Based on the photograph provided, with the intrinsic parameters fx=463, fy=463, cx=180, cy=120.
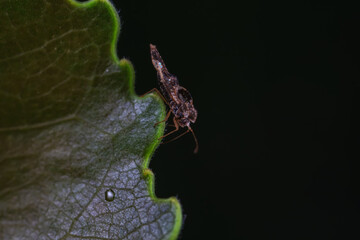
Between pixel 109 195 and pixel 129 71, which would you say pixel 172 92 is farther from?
pixel 109 195

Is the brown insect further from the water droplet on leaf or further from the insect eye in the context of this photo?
the water droplet on leaf

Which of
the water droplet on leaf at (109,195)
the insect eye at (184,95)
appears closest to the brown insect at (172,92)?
the insect eye at (184,95)

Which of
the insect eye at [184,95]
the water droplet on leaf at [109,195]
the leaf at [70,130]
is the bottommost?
the water droplet on leaf at [109,195]

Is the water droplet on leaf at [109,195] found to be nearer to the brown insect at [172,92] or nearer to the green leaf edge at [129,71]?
the green leaf edge at [129,71]

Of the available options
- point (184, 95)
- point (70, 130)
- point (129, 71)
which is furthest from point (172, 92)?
point (70, 130)

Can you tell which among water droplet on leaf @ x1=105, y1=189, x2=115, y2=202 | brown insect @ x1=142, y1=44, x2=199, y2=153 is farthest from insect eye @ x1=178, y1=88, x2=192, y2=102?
water droplet on leaf @ x1=105, y1=189, x2=115, y2=202

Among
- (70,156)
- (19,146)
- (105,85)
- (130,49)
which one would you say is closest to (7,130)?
(19,146)

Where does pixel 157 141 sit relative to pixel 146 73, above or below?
below

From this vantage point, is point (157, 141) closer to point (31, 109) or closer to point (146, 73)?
point (31, 109)
